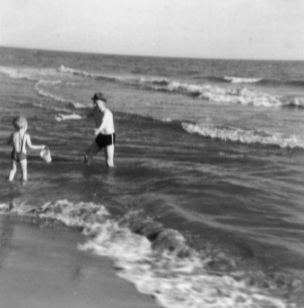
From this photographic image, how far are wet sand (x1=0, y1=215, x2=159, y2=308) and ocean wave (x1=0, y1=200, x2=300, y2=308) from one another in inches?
5.9

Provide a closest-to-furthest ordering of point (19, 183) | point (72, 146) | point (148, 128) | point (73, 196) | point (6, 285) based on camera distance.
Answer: point (6, 285)
point (73, 196)
point (19, 183)
point (72, 146)
point (148, 128)

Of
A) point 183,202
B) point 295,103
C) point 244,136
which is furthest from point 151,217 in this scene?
point 295,103

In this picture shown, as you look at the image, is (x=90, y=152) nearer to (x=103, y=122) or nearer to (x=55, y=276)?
(x=103, y=122)

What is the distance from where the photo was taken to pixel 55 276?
14.1 ft

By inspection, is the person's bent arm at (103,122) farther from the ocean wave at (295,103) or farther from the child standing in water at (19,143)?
the ocean wave at (295,103)

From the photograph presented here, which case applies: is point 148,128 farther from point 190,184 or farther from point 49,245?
point 49,245

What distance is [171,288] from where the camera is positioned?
14.0 ft

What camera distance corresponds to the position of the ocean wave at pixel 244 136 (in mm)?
11984

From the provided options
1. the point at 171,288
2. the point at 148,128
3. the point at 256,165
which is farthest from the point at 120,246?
the point at 148,128

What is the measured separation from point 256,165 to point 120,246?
16.3 ft

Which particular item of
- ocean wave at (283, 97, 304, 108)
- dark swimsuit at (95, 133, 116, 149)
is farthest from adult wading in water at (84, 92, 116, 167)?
ocean wave at (283, 97, 304, 108)

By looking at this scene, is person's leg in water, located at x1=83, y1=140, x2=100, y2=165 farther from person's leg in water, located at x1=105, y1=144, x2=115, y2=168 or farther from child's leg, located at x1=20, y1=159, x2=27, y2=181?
child's leg, located at x1=20, y1=159, x2=27, y2=181

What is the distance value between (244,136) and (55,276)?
29.8 feet

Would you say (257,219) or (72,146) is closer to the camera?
(257,219)
